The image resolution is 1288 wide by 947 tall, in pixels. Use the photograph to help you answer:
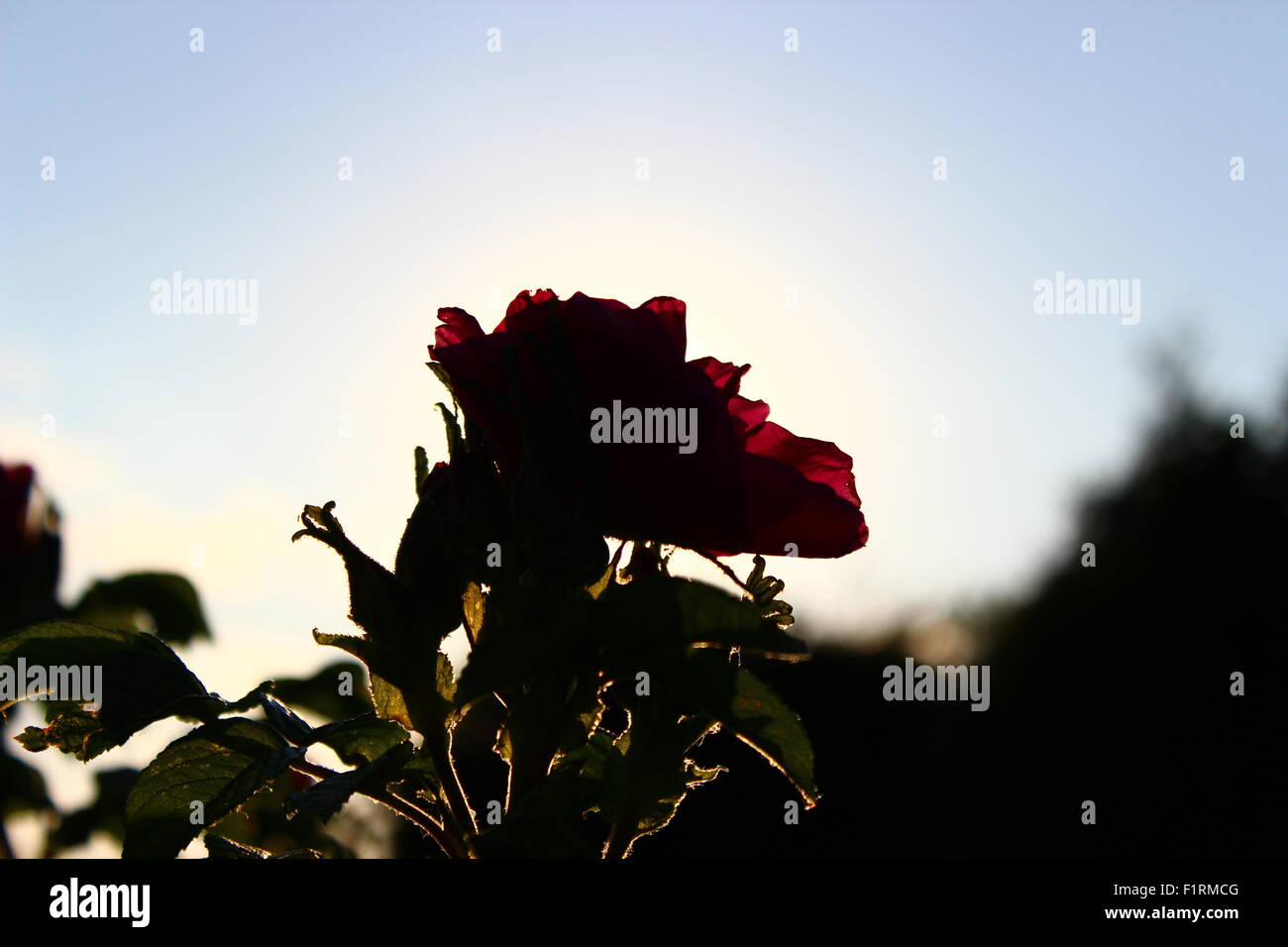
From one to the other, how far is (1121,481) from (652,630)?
33380mm

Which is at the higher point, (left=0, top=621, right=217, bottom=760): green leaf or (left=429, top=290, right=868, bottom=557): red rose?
(left=429, top=290, right=868, bottom=557): red rose

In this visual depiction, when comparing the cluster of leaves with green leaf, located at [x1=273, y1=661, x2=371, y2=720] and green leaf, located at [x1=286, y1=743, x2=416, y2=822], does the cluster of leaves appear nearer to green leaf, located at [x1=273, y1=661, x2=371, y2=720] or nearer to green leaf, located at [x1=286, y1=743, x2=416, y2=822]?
green leaf, located at [x1=286, y1=743, x2=416, y2=822]

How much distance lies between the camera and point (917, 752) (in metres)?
28.2

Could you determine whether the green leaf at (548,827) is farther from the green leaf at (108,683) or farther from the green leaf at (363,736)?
the green leaf at (108,683)

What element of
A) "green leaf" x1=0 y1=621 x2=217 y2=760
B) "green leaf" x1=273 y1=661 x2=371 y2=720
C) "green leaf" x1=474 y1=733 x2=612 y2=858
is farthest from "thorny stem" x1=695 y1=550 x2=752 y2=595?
"green leaf" x1=273 y1=661 x2=371 y2=720

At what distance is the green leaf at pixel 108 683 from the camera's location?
1146 millimetres

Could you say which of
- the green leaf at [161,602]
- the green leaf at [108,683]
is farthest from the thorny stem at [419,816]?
the green leaf at [161,602]

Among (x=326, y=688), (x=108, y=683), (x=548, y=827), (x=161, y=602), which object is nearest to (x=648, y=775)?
(x=548, y=827)

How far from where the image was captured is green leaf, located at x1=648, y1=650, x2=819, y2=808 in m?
1.00

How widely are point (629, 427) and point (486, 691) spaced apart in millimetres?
281

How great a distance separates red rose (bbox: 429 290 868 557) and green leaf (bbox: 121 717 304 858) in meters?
0.39

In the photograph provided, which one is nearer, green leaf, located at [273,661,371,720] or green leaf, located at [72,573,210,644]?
green leaf, located at [273,661,371,720]
